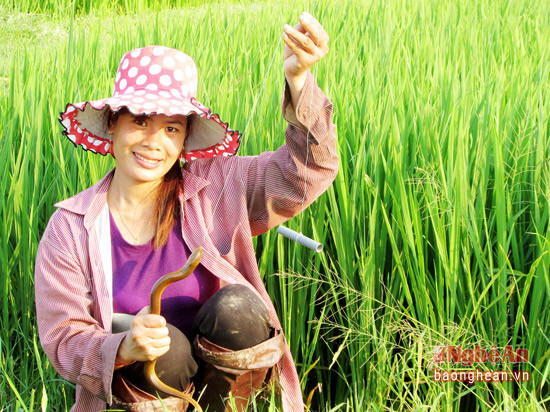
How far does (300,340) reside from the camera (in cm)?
162

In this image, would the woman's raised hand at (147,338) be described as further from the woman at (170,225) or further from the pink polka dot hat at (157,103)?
the pink polka dot hat at (157,103)

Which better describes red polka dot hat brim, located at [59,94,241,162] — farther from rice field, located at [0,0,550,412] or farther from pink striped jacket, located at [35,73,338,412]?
rice field, located at [0,0,550,412]

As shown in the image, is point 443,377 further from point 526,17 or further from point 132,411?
point 526,17

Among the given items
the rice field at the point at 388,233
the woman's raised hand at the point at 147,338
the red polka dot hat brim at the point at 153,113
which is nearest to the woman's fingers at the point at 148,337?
the woman's raised hand at the point at 147,338

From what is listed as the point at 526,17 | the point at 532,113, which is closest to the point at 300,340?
the point at 532,113

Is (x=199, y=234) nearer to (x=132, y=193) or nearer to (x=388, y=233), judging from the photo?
(x=132, y=193)

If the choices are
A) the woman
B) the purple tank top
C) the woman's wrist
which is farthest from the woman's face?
the woman's wrist

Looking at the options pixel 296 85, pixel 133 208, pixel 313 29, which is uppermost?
pixel 313 29

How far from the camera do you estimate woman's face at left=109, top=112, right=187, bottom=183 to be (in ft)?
4.32

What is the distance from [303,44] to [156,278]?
0.55 metres

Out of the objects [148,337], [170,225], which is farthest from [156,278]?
[148,337]

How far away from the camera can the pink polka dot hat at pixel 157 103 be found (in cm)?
131

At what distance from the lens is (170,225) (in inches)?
54.1

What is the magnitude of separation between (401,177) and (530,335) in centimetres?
42
